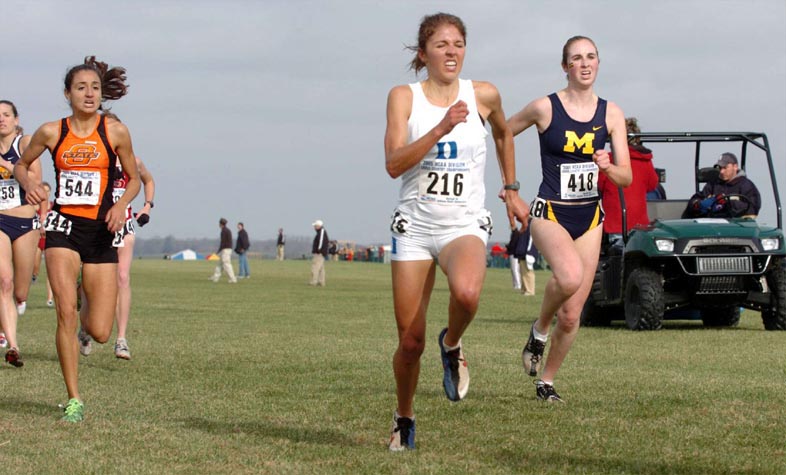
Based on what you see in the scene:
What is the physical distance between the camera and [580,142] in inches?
346

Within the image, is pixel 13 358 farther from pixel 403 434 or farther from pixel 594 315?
pixel 594 315

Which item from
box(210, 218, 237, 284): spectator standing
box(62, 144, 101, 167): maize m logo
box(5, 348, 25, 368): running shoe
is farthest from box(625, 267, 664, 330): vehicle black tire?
box(210, 218, 237, 284): spectator standing

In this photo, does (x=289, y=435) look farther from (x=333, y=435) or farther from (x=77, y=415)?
(x=77, y=415)

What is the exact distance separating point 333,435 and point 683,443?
2009mm

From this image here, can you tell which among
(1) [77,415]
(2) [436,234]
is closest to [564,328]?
(2) [436,234]

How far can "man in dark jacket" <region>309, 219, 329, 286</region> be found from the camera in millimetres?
39094

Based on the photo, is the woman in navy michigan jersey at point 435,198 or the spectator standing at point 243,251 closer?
the woman in navy michigan jersey at point 435,198

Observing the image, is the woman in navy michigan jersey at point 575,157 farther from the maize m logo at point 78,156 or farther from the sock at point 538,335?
the maize m logo at point 78,156

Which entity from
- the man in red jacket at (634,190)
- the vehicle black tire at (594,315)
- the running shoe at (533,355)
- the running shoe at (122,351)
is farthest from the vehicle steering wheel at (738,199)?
the running shoe at (122,351)

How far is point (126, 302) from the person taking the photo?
1258 cm

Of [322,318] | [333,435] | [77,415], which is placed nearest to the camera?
[333,435]

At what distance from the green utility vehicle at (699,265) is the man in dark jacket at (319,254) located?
22386mm

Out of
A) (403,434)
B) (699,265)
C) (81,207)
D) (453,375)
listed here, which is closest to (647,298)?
(699,265)

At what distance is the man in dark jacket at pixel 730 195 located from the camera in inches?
659
